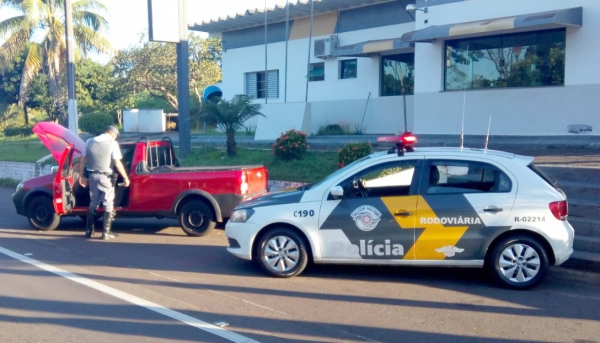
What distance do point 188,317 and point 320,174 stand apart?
8.58 metres

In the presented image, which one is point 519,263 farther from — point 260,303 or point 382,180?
point 260,303

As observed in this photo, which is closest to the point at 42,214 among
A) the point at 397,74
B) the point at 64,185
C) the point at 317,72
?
the point at 64,185

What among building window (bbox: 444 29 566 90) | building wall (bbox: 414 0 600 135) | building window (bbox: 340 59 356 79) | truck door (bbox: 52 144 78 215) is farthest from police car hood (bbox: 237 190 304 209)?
building window (bbox: 340 59 356 79)

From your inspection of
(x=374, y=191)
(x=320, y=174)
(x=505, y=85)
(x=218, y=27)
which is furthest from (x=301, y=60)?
(x=374, y=191)

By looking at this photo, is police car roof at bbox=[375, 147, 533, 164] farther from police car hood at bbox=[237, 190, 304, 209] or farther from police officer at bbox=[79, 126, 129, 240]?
police officer at bbox=[79, 126, 129, 240]

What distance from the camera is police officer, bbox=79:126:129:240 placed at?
10.9 m

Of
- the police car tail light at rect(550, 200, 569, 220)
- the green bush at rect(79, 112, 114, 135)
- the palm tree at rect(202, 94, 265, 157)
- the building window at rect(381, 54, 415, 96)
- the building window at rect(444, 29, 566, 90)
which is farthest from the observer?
the green bush at rect(79, 112, 114, 135)

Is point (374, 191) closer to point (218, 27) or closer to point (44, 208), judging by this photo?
point (44, 208)

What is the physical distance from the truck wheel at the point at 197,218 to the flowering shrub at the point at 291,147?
16.4 feet

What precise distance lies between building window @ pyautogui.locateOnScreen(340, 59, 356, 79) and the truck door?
15.5 meters

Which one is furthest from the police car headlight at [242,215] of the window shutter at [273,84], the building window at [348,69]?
the window shutter at [273,84]

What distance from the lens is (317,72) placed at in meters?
27.2

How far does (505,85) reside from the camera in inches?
702

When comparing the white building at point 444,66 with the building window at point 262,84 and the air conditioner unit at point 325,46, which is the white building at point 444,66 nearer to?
the air conditioner unit at point 325,46
